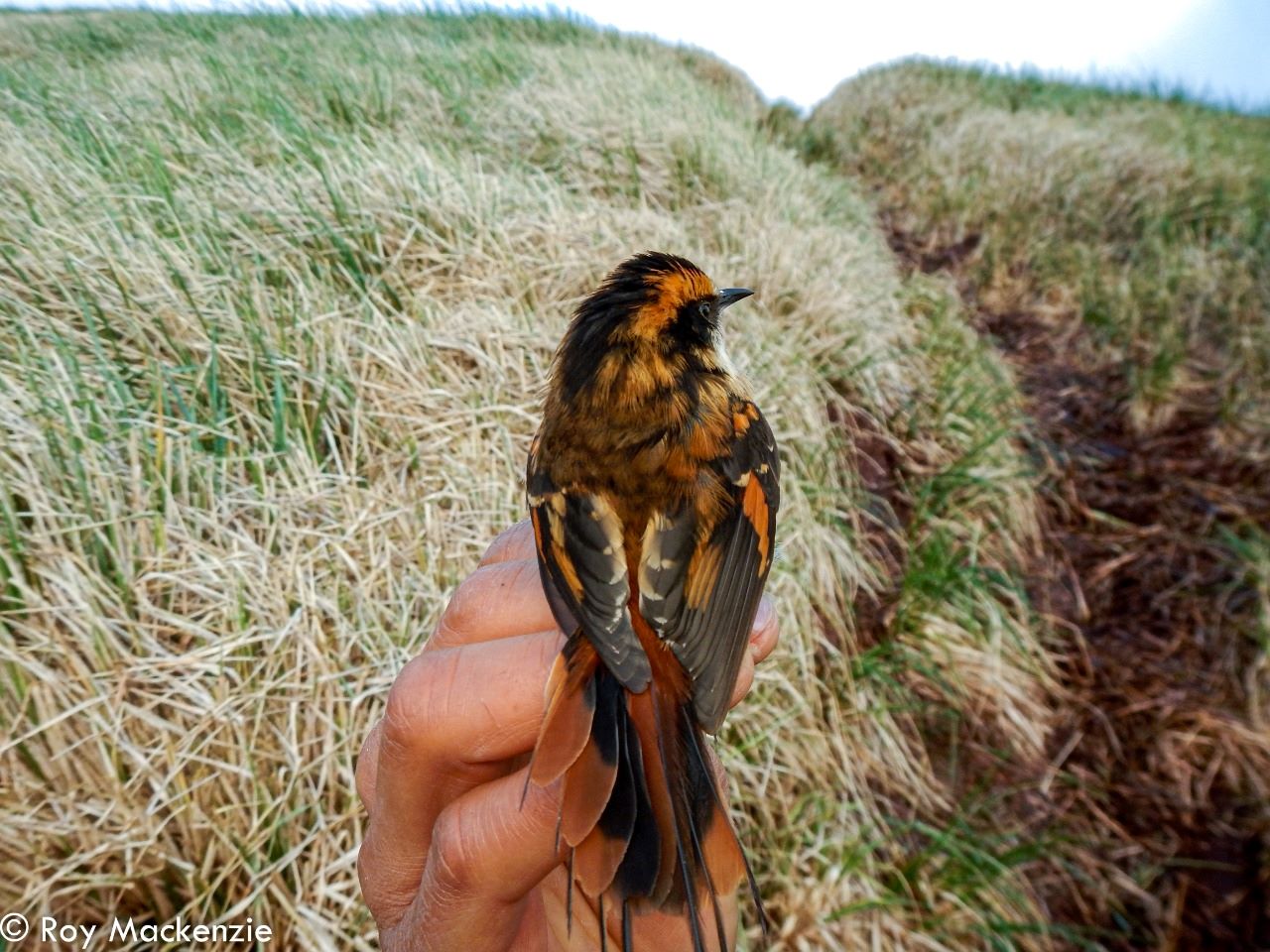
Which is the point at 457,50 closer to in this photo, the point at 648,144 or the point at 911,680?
the point at 648,144

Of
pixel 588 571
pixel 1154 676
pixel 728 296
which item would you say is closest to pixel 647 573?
pixel 588 571

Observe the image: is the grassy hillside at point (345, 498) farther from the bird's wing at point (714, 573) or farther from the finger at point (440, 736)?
the bird's wing at point (714, 573)

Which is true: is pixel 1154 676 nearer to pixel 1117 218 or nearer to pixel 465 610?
pixel 465 610

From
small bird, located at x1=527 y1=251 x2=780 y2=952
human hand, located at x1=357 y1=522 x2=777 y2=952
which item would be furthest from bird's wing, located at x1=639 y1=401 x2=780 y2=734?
human hand, located at x1=357 y1=522 x2=777 y2=952

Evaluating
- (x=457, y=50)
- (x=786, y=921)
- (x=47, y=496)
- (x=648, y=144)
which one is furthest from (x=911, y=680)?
(x=457, y=50)

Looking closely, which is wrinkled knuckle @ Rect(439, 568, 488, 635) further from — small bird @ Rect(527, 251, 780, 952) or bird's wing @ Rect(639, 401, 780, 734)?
bird's wing @ Rect(639, 401, 780, 734)
